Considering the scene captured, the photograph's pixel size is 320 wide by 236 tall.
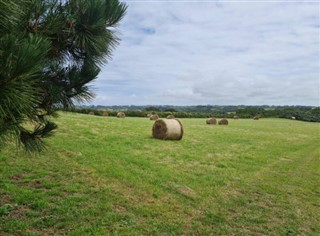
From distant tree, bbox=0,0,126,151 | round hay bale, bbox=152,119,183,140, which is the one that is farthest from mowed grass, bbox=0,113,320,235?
round hay bale, bbox=152,119,183,140

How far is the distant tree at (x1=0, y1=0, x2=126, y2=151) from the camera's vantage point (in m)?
2.16

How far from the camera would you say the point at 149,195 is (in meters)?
5.88

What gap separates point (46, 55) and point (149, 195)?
12.4ft

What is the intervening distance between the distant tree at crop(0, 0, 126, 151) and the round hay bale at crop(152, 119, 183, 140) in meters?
10.9

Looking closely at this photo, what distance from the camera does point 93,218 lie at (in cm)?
454

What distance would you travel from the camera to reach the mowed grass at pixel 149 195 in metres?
4.46

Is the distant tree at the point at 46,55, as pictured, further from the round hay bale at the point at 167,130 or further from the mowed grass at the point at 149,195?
the round hay bale at the point at 167,130

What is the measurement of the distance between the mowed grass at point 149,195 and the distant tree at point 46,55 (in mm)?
860

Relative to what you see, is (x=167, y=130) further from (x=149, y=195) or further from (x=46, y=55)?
(x=46, y=55)

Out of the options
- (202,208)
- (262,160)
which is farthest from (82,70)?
(262,160)

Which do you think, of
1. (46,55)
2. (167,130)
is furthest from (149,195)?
(167,130)

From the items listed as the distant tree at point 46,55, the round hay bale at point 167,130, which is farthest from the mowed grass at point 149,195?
the round hay bale at point 167,130

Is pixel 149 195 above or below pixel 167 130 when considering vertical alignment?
below

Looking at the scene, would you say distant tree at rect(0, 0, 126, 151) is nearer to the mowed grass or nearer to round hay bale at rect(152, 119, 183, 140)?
the mowed grass
